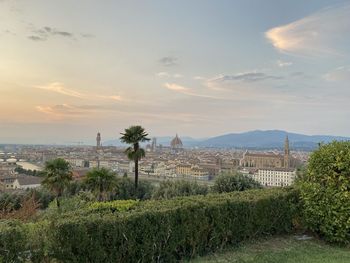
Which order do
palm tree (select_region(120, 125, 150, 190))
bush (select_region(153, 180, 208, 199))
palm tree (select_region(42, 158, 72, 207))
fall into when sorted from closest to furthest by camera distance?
bush (select_region(153, 180, 208, 199))
palm tree (select_region(42, 158, 72, 207))
palm tree (select_region(120, 125, 150, 190))

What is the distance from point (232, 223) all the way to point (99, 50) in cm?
1355

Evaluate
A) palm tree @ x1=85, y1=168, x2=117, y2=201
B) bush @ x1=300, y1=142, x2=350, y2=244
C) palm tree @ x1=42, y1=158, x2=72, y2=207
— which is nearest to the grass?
bush @ x1=300, y1=142, x2=350, y2=244

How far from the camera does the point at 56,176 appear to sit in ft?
79.6

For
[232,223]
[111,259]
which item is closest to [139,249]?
[111,259]

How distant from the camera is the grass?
5230 mm

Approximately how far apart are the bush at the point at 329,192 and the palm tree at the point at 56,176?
21.1 metres

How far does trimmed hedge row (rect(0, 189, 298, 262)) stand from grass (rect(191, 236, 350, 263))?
21cm

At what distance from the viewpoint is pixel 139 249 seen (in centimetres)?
459

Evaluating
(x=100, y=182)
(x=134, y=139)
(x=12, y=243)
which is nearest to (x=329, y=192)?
(x=12, y=243)

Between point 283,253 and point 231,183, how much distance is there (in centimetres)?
1277

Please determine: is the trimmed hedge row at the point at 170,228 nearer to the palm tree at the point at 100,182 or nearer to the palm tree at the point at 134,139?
the palm tree at the point at 100,182

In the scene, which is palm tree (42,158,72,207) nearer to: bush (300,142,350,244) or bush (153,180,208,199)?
bush (153,180,208,199)

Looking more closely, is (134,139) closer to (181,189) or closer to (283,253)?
(181,189)

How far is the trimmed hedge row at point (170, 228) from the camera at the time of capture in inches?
156
